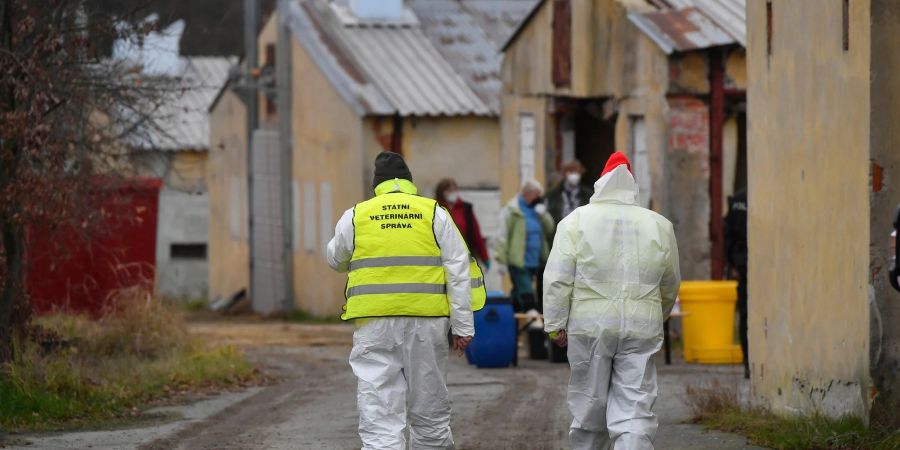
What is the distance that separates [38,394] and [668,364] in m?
6.43

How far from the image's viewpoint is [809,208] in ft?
33.3

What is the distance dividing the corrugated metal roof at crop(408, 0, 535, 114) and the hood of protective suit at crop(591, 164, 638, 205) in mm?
16580

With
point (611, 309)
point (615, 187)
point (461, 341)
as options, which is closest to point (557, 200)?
point (461, 341)

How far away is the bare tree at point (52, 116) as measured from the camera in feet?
40.0

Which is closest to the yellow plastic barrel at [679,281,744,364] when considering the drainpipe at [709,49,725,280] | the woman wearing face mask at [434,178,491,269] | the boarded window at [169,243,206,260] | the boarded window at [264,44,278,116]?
the drainpipe at [709,49,725,280]

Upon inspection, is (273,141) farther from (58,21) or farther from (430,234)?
(430,234)

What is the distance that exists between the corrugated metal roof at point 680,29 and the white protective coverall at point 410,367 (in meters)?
9.23

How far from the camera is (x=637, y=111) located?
60.6ft

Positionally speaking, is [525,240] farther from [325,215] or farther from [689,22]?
[325,215]

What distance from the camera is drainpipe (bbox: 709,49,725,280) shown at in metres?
18.0

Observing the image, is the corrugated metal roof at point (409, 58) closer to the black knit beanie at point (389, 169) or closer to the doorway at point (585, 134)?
the doorway at point (585, 134)

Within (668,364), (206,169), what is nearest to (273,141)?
(206,169)

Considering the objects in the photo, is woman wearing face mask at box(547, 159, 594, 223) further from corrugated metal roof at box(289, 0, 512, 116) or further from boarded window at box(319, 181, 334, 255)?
boarded window at box(319, 181, 334, 255)

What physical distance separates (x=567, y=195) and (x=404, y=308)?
843 cm
